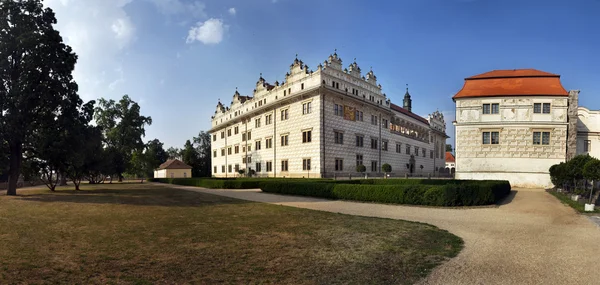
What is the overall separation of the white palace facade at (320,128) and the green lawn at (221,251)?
1185 inches

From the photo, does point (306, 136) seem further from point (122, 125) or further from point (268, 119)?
point (122, 125)

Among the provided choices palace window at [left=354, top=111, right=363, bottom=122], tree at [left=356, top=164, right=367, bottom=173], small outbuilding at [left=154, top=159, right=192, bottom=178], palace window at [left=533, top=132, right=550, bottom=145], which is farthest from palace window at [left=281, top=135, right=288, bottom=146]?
small outbuilding at [left=154, top=159, right=192, bottom=178]

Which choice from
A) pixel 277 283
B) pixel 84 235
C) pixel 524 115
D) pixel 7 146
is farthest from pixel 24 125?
pixel 524 115

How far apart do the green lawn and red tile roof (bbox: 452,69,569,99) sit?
92.6ft

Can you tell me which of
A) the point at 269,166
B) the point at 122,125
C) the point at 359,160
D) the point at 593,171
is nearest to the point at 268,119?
the point at 269,166

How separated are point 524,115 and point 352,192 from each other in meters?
23.9

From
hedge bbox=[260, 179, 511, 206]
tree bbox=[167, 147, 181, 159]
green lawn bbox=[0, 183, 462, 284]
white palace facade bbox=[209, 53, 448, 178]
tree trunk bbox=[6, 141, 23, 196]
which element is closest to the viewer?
green lawn bbox=[0, 183, 462, 284]

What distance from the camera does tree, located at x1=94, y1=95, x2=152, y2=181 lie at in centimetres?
5534

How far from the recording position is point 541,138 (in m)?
30.1

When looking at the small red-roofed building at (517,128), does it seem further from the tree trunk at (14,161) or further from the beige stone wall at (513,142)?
the tree trunk at (14,161)

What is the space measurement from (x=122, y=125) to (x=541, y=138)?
63909 millimetres

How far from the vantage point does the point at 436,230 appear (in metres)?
9.04

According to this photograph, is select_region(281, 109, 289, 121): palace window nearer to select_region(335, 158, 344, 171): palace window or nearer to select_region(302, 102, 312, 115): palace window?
select_region(302, 102, 312, 115): palace window

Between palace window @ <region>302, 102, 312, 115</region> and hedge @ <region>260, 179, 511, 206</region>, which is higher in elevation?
palace window @ <region>302, 102, 312, 115</region>
